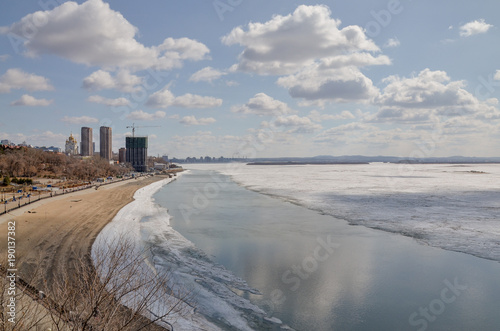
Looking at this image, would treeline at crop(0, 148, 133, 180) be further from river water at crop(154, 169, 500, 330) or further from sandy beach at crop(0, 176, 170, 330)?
river water at crop(154, 169, 500, 330)

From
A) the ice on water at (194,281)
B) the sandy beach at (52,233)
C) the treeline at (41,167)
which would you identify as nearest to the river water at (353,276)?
the ice on water at (194,281)

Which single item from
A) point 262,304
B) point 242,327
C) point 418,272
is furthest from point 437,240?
point 242,327

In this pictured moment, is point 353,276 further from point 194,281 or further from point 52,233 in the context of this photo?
point 52,233

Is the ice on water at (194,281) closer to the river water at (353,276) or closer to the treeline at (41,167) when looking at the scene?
the river water at (353,276)

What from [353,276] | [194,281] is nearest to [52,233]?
[194,281]

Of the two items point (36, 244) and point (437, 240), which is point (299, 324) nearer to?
point (437, 240)

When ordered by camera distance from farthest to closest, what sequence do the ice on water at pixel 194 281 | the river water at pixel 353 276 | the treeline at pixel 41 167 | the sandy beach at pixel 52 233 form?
1. the treeline at pixel 41 167
2. the sandy beach at pixel 52 233
3. the river water at pixel 353 276
4. the ice on water at pixel 194 281

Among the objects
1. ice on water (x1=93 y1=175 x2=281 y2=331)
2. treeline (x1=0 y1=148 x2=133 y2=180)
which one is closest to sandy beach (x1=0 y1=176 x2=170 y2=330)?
ice on water (x1=93 y1=175 x2=281 y2=331)

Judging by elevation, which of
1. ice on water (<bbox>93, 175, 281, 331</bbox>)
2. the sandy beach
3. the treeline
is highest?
the treeline

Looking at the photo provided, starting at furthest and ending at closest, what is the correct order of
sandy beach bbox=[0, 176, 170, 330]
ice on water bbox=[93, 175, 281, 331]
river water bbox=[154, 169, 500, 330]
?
sandy beach bbox=[0, 176, 170, 330]
river water bbox=[154, 169, 500, 330]
ice on water bbox=[93, 175, 281, 331]

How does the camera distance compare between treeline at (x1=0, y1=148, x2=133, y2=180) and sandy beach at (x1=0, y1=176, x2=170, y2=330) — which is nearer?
sandy beach at (x1=0, y1=176, x2=170, y2=330)
